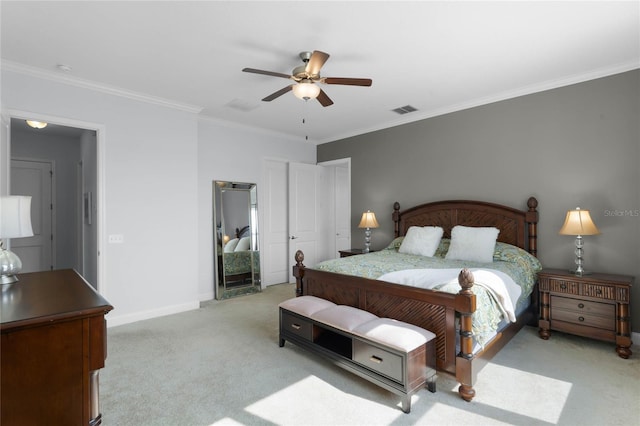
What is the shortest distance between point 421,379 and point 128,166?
3.83 meters

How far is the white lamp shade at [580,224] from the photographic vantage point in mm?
3131

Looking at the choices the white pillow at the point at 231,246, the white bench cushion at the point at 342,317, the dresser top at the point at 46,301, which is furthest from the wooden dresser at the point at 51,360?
the white pillow at the point at 231,246

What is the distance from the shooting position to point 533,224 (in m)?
3.76

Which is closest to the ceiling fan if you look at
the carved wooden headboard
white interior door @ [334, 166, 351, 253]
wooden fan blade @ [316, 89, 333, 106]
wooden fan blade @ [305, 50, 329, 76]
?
wooden fan blade @ [305, 50, 329, 76]

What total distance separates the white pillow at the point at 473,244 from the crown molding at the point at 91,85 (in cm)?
377

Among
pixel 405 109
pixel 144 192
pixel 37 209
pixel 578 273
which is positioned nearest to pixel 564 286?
pixel 578 273

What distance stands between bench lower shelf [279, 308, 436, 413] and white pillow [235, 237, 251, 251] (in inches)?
105

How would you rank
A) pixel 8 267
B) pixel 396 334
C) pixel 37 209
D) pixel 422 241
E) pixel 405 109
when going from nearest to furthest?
pixel 8 267, pixel 396 334, pixel 422 241, pixel 405 109, pixel 37 209

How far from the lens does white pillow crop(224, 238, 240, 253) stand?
5133mm

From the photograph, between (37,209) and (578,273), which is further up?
(37,209)

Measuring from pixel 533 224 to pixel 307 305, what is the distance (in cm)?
277

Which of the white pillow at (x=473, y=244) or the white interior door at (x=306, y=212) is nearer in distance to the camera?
the white pillow at (x=473, y=244)

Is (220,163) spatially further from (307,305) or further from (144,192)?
(307,305)

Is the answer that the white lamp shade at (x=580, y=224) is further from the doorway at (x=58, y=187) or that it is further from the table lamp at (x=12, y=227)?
the doorway at (x=58, y=187)
